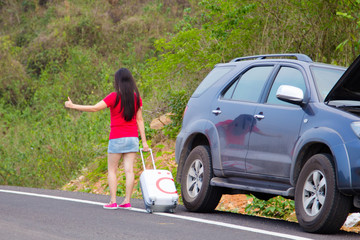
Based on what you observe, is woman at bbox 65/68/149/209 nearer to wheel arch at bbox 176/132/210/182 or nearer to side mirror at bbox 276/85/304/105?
wheel arch at bbox 176/132/210/182

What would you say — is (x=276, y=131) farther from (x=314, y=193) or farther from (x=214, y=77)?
(x=214, y=77)

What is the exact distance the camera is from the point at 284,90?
8055 mm

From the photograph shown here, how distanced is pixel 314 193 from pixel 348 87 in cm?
125

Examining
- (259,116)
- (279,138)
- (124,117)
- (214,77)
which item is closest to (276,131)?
(279,138)

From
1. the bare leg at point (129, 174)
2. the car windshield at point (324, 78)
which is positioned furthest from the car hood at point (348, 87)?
the bare leg at point (129, 174)

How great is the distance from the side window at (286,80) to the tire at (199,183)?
1290 millimetres

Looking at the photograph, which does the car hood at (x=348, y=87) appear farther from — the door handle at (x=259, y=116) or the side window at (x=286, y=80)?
the door handle at (x=259, y=116)

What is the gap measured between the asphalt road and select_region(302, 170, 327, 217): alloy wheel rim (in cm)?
29

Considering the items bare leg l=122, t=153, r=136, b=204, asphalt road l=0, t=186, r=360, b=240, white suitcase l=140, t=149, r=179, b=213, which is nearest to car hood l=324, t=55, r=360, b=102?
asphalt road l=0, t=186, r=360, b=240

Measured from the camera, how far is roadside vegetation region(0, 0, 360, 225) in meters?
14.7

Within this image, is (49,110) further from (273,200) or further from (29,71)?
Answer: (273,200)

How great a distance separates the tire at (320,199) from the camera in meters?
7.45

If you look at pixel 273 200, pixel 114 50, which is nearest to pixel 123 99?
pixel 273 200

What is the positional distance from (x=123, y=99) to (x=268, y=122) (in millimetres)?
2266
